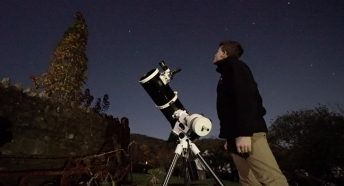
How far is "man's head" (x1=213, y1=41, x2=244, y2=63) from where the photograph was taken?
4188mm

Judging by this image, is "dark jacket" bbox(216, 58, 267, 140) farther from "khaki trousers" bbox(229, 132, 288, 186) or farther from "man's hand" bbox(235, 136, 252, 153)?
"khaki trousers" bbox(229, 132, 288, 186)

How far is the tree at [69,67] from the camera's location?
21516 mm

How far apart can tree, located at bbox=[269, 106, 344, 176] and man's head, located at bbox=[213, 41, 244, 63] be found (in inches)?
905

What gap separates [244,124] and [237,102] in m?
0.28

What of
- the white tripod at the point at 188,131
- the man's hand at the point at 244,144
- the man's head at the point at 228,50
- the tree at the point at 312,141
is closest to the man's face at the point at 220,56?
the man's head at the point at 228,50

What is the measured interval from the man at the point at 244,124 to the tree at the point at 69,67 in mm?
18380

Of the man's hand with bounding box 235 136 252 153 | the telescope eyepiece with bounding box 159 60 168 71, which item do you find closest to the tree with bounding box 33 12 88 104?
the telescope eyepiece with bounding box 159 60 168 71

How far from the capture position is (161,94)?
3.81 metres

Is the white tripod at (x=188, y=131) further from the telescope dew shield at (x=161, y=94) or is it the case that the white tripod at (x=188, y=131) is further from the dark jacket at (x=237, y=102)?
the dark jacket at (x=237, y=102)

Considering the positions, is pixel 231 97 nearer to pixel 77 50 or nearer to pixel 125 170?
pixel 125 170

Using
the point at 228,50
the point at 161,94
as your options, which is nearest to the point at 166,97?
the point at 161,94

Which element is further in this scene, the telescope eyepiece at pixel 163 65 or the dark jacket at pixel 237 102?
the telescope eyepiece at pixel 163 65

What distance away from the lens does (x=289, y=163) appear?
2725 centimetres

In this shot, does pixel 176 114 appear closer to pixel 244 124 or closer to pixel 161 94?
pixel 161 94
